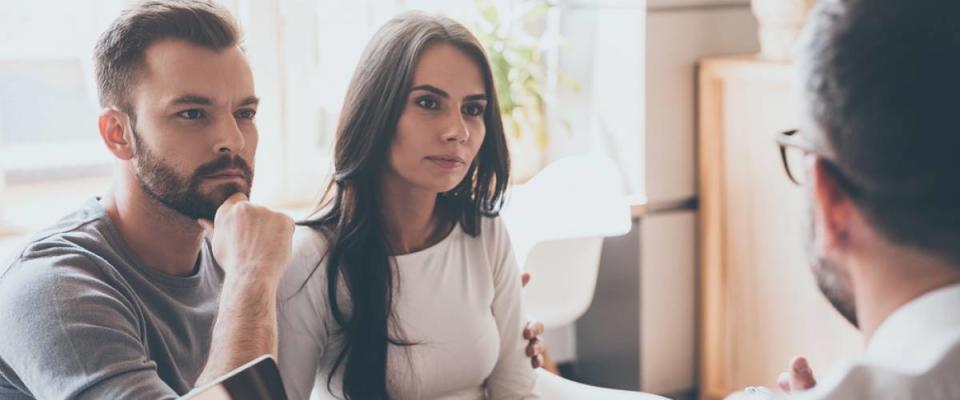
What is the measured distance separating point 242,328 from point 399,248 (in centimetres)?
44

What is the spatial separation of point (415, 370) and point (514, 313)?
273mm

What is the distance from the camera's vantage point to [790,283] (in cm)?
342

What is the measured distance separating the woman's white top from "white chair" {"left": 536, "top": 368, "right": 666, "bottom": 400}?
51mm

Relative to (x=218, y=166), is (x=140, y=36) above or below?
above

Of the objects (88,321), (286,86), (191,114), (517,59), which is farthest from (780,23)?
(88,321)

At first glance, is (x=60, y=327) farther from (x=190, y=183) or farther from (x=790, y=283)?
(x=790, y=283)

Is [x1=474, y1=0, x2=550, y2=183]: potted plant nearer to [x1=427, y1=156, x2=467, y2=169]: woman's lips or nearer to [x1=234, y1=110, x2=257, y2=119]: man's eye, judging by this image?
[x1=427, y1=156, x2=467, y2=169]: woman's lips

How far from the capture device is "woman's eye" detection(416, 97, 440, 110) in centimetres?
195

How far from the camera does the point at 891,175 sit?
955 mm

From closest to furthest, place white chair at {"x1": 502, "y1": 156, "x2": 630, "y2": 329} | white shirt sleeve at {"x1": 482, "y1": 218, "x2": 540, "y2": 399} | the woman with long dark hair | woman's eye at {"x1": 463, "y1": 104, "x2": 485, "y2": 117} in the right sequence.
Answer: the woman with long dark hair
woman's eye at {"x1": 463, "y1": 104, "x2": 485, "y2": 117}
white shirt sleeve at {"x1": 482, "y1": 218, "x2": 540, "y2": 399}
white chair at {"x1": 502, "y1": 156, "x2": 630, "y2": 329}

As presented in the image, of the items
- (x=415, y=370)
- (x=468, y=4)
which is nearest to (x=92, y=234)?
(x=415, y=370)

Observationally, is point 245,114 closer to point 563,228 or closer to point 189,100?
point 189,100

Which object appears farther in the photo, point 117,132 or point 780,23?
point 780,23

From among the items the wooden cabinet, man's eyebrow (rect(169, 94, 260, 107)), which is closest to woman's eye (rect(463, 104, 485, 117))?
man's eyebrow (rect(169, 94, 260, 107))
